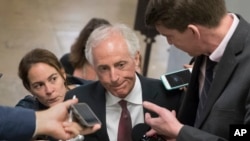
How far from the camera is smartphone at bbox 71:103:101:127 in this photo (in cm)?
191

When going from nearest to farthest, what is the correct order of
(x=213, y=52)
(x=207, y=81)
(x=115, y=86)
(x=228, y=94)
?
1. (x=228, y=94)
2. (x=213, y=52)
3. (x=207, y=81)
4. (x=115, y=86)

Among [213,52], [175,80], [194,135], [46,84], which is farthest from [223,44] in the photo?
[46,84]

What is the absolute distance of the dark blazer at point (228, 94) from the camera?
1.69 m

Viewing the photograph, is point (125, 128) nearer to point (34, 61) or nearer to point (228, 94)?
point (228, 94)

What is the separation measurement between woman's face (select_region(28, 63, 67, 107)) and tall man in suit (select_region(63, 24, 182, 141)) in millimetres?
382

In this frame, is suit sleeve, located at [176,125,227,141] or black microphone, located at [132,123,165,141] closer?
suit sleeve, located at [176,125,227,141]

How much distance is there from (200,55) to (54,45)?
4476mm

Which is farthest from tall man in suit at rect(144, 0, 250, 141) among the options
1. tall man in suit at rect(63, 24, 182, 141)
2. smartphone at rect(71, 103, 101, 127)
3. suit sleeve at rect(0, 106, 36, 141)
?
suit sleeve at rect(0, 106, 36, 141)

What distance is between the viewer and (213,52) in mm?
1841

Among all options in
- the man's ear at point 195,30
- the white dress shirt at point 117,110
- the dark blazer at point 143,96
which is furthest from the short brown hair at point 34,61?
the man's ear at point 195,30

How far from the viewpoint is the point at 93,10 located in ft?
25.1

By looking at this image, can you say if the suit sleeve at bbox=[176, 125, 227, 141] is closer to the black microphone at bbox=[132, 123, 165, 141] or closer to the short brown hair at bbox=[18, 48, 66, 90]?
the black microphone at bbox=[132, 123, 165, 141]

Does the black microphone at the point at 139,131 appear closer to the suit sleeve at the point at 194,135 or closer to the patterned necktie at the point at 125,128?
the patterned necktie at the point at 125,128

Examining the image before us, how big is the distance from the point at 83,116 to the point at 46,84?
0.84 m
